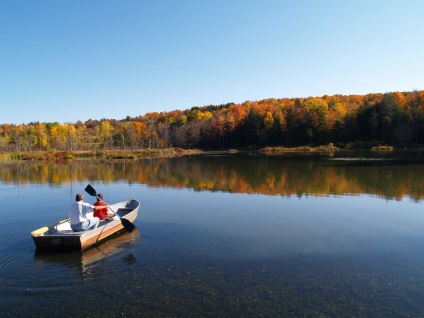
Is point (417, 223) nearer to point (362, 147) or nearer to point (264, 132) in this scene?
point (362, 147)

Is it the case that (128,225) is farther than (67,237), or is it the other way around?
(128,225)

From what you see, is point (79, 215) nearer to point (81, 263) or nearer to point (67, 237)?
point (67, 237)

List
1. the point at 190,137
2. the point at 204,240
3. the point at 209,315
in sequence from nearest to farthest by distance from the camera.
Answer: the point at 209,315
the point at 204,240
the point at 190,137

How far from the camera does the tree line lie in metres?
76.6

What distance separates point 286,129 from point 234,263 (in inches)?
3389

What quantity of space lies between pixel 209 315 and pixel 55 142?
113 metres

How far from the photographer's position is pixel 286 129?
9275cm

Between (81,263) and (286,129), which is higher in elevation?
(286,129)

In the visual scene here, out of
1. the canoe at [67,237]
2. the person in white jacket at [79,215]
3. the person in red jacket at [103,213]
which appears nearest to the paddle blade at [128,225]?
the canoe at [67,237]

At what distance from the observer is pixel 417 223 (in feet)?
43.5

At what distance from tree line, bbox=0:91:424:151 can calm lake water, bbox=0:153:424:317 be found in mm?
65871

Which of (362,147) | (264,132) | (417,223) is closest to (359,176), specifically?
(417,223)

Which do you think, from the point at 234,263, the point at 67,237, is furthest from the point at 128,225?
the point at 234,263

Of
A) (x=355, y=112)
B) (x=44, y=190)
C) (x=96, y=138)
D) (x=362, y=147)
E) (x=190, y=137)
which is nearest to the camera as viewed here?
(x=44, y=190)
